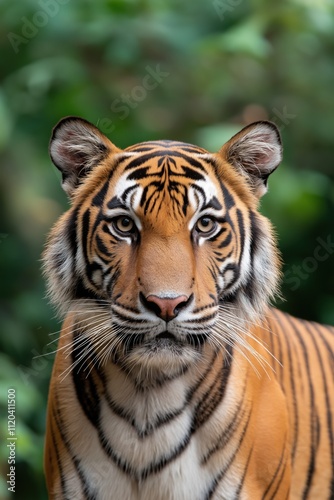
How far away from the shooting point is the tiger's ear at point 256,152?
3.19 m

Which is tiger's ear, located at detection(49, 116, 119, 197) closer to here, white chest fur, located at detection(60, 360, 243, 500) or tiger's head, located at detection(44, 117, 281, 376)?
tiger's head, located at detection(44, 117, 281, 376)

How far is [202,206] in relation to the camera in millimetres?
2990

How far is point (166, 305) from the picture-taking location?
8.98ft

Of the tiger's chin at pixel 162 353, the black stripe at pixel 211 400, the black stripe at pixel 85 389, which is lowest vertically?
the black stripe at pixel 85 389

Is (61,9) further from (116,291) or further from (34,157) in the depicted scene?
(116,291)

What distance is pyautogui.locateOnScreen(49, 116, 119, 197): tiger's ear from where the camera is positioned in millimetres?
3188

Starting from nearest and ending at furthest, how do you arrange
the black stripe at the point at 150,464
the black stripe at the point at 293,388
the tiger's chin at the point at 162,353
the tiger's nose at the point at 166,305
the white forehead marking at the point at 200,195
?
the tiger's nose at the point at 166,305 < the tiger's chin at the point at 162,353 < the white forehead marking at the point at 200,195 < the black stripe at the point at 150,464 < the black stripe at the point at 293,388

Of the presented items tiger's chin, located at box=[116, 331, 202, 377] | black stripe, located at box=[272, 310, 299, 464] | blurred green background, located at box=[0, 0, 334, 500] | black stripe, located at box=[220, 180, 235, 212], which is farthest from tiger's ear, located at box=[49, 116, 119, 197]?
blurred green background, located at box=[0, 0, 334, 500]

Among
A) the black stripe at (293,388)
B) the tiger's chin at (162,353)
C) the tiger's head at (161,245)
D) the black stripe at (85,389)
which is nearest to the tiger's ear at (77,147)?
the tiger's head at (161,245)

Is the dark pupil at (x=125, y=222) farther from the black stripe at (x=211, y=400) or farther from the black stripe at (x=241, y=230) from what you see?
the black stripe at (x=211, y=400)

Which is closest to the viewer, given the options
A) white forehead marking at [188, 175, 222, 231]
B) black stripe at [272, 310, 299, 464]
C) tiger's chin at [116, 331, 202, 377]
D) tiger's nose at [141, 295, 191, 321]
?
tiger's nose at [141, 295, 191, 321]

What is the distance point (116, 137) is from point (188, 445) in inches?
132

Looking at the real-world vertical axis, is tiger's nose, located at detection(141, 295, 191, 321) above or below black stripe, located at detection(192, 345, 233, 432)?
above

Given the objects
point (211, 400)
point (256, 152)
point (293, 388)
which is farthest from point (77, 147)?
point (293, 388)
